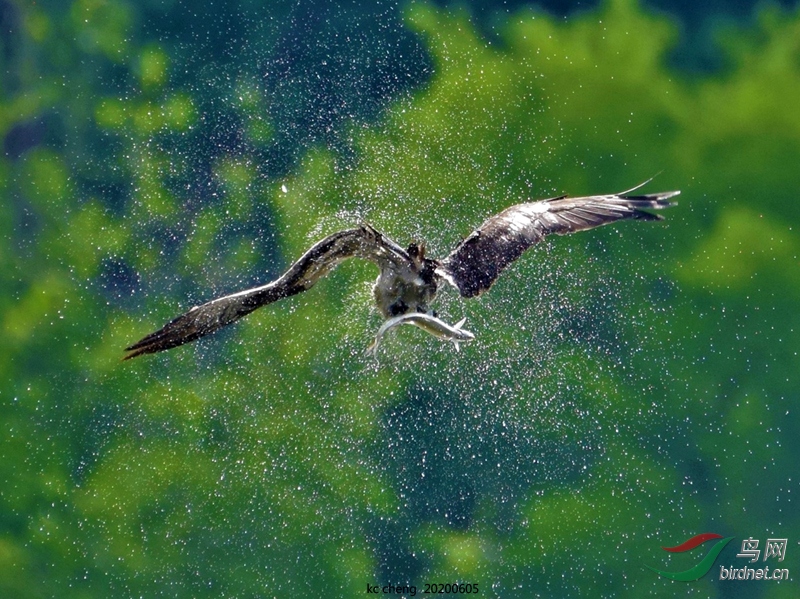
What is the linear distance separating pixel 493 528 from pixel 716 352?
3.07 metres

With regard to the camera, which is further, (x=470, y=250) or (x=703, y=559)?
(x=703, y=559)

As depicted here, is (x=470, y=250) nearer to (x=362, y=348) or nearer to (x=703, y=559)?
(x=362, y=348)

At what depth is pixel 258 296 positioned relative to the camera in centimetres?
511

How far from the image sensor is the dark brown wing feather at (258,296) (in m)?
4.96

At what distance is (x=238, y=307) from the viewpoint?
16.6 feet

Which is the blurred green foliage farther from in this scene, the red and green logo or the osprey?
the osprey

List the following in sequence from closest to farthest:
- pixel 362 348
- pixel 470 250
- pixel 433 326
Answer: pixel 433 326 → pixel 470 250 → pixel 362 348

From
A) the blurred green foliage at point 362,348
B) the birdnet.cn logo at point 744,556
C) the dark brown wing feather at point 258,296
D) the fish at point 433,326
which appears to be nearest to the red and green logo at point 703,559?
the birdnet.cn logo at point 744,556

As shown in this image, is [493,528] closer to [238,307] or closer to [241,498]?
[241,498]

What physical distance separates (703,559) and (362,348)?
4245mm

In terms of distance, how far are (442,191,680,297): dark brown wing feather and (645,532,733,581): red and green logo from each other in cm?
702

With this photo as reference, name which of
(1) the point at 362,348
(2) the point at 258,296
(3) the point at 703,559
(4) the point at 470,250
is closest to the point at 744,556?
(3) the point at 703,559

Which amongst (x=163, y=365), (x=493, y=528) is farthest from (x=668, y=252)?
(x=163, y=365)

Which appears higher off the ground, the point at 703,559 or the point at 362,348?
the point at 362,348
